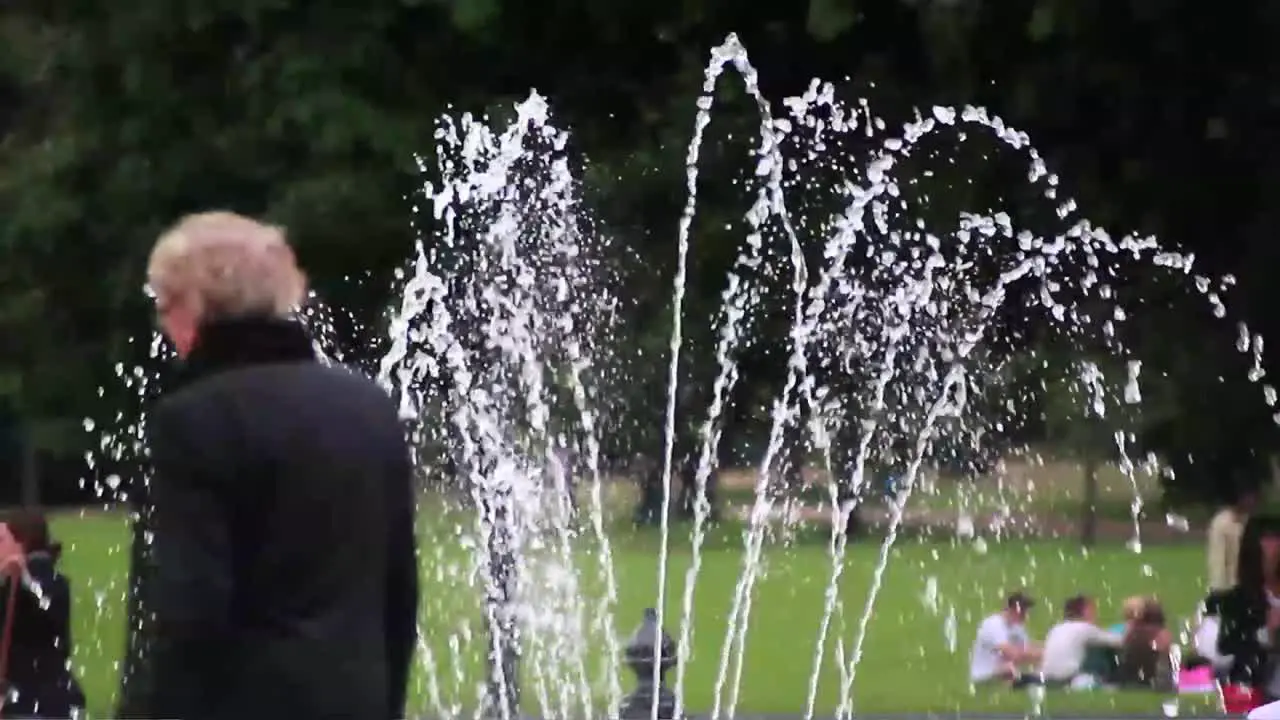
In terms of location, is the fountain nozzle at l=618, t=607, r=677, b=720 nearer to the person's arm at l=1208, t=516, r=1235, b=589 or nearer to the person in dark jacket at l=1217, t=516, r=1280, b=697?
the person in dark jacket at l=1217, t=516, r=1280, b=697

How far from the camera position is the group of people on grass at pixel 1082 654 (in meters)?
13.2

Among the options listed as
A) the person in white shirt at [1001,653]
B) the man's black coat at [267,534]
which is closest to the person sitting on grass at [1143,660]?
the person in white shirt at [1001,653]

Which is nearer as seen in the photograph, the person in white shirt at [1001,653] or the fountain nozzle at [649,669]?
the fountain nozzle at [649,669]

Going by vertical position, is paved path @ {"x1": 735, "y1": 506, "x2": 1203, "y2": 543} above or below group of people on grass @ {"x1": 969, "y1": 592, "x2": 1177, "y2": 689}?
above

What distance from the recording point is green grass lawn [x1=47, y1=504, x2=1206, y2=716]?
12711 millimetres

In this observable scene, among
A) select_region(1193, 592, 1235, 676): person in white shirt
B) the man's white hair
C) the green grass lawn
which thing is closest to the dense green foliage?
select_region(1193, 592, 1235, 676): person in white shirt

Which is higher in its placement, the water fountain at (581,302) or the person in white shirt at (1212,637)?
the water fountain at (581,302)

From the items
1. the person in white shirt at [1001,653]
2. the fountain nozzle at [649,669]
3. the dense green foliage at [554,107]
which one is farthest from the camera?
the person in white shirt at [1001,653]

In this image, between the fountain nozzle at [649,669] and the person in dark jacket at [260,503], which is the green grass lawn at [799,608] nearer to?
the fountain nozzle at [649,669]

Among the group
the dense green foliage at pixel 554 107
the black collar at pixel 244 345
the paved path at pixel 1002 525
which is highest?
the dense green foliage at pixel 554 107

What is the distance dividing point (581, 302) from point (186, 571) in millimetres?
10684

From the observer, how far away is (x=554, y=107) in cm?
1143

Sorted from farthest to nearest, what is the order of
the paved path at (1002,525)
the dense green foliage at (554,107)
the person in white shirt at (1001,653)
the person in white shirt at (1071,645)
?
the paved path at (1002,525)
the person in white shirt at (1001,653)
the person in white shirt at (1071,645)
the dense green foliage at (554,107)

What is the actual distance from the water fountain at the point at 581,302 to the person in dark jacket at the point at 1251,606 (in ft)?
4.34
